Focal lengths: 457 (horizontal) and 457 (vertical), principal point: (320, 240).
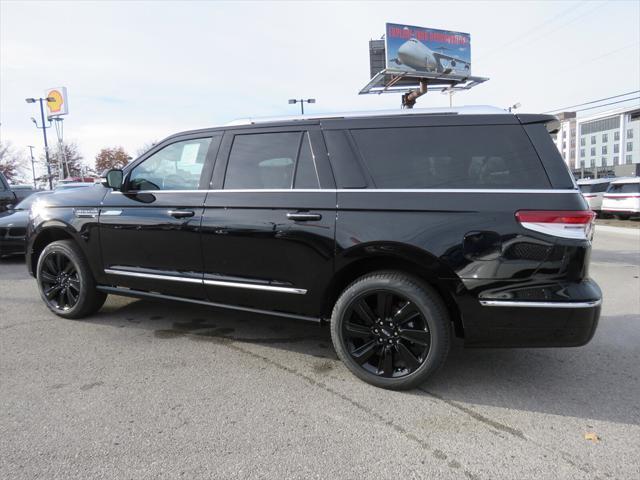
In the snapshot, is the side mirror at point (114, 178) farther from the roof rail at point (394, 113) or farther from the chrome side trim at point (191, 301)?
the roof rail at point (394, 113)

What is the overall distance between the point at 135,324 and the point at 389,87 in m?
28.2

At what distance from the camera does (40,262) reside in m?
4.77

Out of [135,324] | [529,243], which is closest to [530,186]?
[529,243]

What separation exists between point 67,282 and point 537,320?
4350mm

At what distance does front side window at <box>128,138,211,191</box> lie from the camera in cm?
393

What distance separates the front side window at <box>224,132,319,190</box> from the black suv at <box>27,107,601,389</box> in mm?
11

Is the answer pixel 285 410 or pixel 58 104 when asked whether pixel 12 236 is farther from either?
pixel 58 104

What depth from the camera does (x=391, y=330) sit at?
3.18 m

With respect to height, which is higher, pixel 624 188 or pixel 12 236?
pixel 12 236

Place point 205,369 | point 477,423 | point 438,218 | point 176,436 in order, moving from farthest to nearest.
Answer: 1. point 205,369
2. point 438,218
3. point 477,423
4. point 176,436

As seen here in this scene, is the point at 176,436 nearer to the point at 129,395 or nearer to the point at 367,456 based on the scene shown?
the point at 129,395

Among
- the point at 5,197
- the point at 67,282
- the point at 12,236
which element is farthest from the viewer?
the point at 5,197

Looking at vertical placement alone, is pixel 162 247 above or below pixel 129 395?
above

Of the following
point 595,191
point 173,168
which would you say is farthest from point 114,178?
point 595,191
